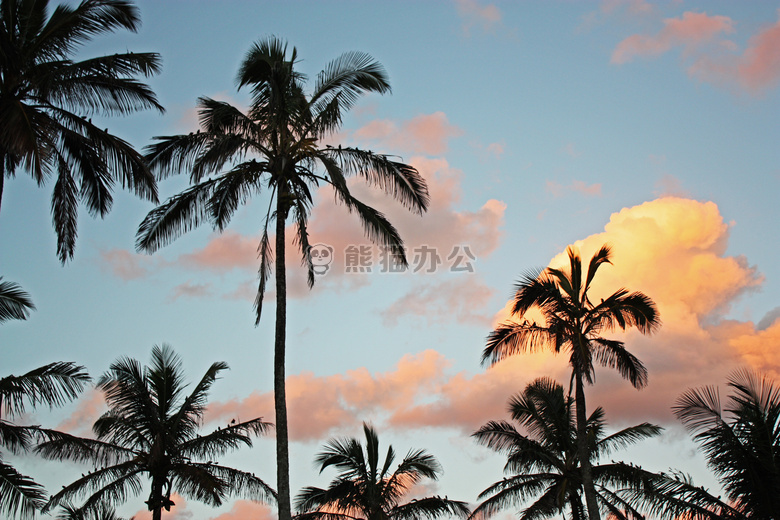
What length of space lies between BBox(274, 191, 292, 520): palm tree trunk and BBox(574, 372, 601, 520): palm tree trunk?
9.99 m

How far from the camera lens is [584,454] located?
22719 mm

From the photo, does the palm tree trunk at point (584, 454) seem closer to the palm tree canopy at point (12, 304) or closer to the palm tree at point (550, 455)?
the palm tree at point (550, 455)

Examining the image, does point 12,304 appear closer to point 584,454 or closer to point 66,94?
point 66,94

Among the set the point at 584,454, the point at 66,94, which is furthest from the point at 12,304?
the point at 584,454

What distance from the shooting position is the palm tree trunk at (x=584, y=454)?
2227 cm

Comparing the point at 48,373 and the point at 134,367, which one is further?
the point at 134,367

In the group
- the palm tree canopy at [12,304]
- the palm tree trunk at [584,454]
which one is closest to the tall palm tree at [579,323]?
the palm tree trunk at [584,454]

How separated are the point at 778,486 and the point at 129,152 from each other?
15.8 metres

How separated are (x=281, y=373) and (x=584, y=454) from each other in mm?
10316

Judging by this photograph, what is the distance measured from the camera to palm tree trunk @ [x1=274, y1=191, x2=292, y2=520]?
656 inches

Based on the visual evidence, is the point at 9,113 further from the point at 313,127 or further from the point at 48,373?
the point at 313,127

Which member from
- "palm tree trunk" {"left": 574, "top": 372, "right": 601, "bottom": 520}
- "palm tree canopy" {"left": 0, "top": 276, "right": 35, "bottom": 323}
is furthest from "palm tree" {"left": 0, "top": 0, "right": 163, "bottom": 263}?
"palm tree trunk" {"left": 574, "top": 372, "right": 601, "bottom": 520}

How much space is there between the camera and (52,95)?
587 inches

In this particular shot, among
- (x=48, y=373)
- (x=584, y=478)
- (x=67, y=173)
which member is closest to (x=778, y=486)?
(x=584, y=478)
